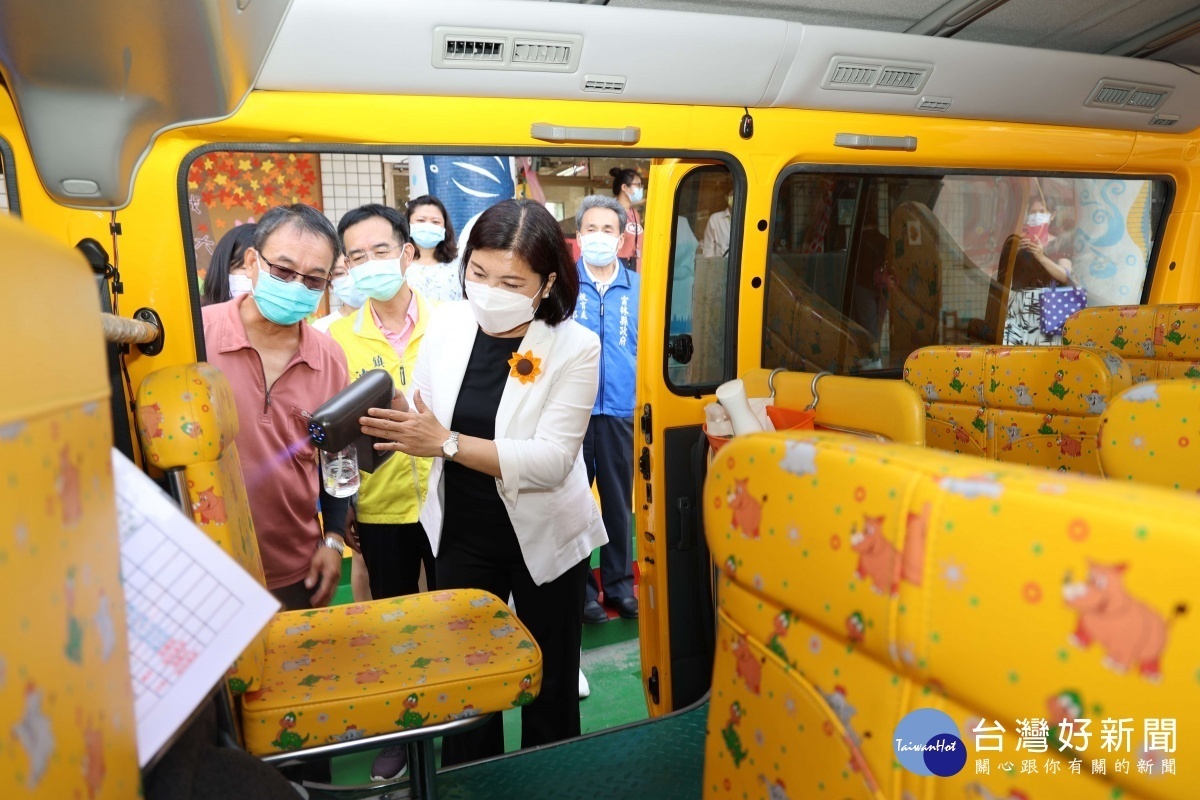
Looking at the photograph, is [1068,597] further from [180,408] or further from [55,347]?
[180,408]

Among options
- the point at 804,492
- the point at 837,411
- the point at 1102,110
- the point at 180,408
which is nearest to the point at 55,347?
the point at 804,492

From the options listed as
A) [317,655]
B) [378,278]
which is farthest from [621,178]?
[317,655]

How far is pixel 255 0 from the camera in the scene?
1535 millimetres

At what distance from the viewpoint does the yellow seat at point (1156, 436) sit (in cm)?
113

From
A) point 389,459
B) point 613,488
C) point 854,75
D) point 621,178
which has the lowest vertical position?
point 613,488

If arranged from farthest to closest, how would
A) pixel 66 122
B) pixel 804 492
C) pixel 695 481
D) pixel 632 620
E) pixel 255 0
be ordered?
1. pixel 632 620
2. pixel 695 481
3. pixel 66 122
4. pixel 255 0
5. pixel 804 492

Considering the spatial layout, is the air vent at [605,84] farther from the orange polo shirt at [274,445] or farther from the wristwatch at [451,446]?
the orange polo shirt at [274,445]

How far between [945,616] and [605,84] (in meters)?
1.80

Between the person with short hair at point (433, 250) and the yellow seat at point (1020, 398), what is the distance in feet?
6.05

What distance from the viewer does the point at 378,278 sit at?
278 cm

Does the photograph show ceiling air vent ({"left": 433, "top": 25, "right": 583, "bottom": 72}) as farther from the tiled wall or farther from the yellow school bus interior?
the tiled wall

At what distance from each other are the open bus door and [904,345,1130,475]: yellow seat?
2.31 ft

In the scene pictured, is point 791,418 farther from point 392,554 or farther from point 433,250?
point 433,250

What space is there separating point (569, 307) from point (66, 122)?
4.21 feet
